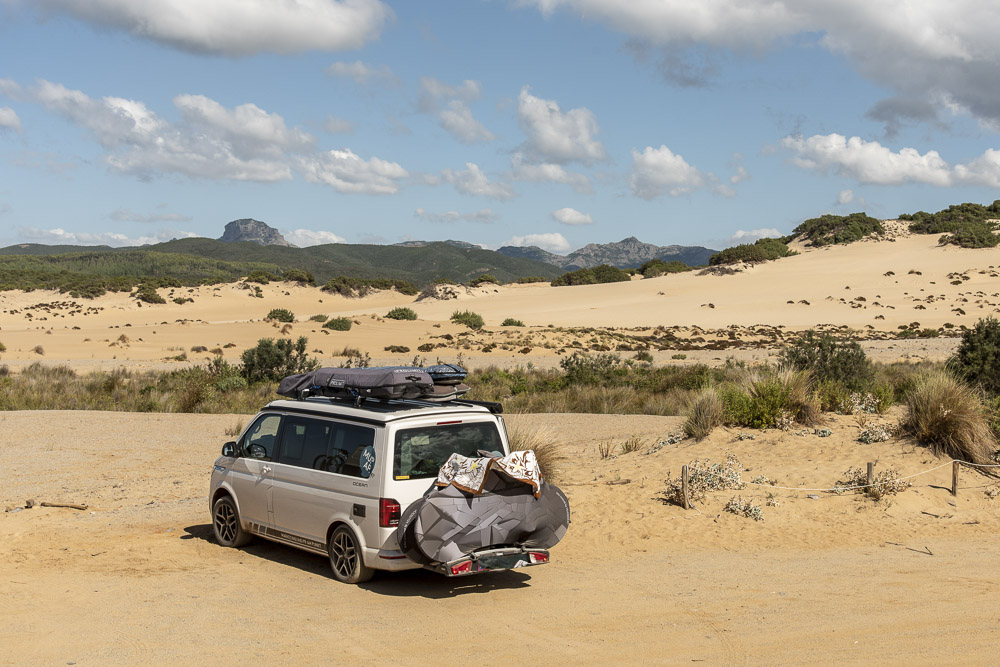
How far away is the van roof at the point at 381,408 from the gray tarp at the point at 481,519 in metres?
0.75

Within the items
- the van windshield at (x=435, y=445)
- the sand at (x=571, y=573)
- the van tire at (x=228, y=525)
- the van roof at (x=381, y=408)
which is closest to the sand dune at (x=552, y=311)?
the sand at (x=571, y=573)

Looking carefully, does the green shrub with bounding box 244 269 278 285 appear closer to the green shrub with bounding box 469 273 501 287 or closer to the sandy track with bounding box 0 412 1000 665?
the green shrub with bounding box 469 273 501 287

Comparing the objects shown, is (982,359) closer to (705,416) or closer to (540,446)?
(705,416)

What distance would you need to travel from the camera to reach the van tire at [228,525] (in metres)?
9.78

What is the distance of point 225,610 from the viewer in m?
7.62

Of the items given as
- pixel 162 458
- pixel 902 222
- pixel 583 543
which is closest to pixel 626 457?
pixel 583 543

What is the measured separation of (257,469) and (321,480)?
120cm

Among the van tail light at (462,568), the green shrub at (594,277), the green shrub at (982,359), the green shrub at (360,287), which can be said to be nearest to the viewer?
the van tail light at (462,568)

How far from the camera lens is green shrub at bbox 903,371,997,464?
12.4 metres

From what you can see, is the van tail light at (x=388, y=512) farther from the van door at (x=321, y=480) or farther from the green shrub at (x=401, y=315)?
the green shrub at (x=401, y=315)

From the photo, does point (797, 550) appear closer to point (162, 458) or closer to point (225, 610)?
point (225, 610)

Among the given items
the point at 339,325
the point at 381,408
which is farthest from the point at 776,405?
the point at 339,325

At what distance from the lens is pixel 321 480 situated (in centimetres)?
859

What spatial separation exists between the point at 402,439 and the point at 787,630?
3553mm
